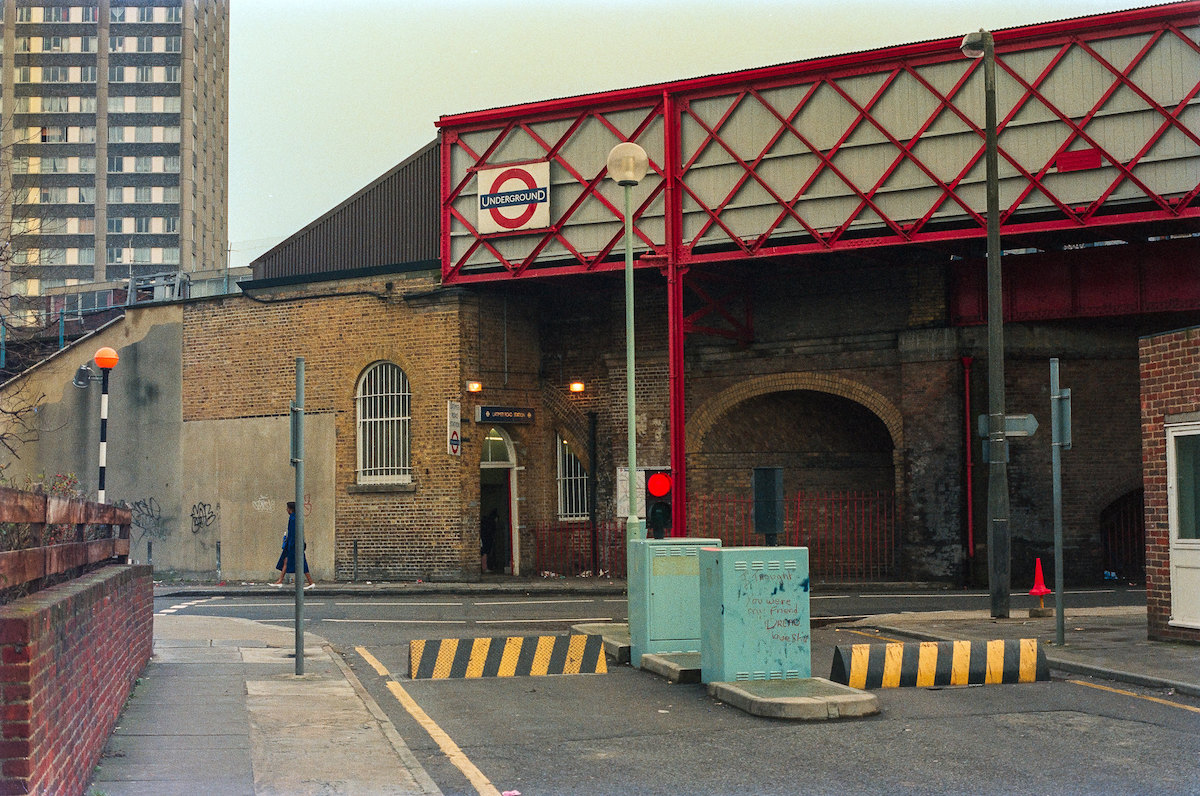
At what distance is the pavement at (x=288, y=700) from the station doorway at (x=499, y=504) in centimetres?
1101

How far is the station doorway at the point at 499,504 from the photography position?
29.6 meters

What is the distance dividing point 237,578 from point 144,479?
4.04 m

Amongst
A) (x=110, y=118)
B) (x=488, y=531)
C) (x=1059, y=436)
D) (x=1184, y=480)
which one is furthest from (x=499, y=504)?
(x=110, y=118)

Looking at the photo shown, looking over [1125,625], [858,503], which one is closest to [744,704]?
[1125,625]

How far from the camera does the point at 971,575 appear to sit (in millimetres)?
24969

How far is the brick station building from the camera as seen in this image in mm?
23562

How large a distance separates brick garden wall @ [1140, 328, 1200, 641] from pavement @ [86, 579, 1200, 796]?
1.36 feet

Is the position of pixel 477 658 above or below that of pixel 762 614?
below

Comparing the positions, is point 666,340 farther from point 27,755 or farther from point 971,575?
point 27,755

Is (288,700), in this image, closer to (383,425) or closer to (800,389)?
(800,389)

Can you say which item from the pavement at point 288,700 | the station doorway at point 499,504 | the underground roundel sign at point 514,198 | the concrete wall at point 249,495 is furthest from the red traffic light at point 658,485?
the concrete wall at point 249,495

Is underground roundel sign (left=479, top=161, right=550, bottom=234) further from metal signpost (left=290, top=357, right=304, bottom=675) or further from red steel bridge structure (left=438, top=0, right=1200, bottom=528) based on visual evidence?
metal signpost (left=290, top=357, right=304, bottom=675)

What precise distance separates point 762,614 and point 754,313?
1740 cm

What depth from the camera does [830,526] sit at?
91.0ft
